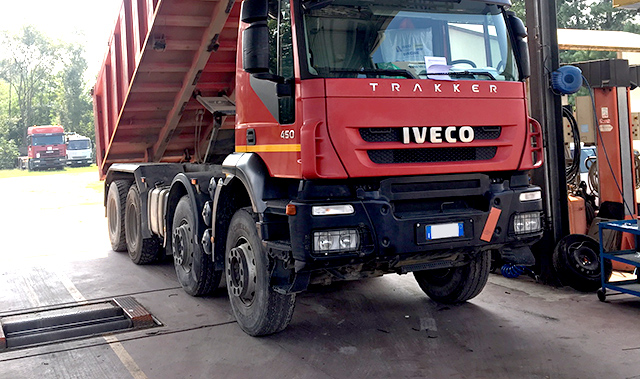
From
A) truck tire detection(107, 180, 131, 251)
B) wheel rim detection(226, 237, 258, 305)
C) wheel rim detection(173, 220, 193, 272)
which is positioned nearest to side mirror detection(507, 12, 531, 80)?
wheel rim detection(226, 237, 258, 305)

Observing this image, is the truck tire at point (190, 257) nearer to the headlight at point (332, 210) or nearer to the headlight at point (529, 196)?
the headlight at point (332, 210)

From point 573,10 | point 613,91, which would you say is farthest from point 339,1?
point 573,10

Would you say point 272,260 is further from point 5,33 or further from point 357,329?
point 5,33

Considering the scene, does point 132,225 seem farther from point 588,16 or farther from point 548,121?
point 588,16

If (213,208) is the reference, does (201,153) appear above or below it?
above

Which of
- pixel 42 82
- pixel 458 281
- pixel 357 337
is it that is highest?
pixel 42 82

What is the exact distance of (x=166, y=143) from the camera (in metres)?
9.33

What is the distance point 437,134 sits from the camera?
4.89 meters

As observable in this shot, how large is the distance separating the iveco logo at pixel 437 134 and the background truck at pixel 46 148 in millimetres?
41742

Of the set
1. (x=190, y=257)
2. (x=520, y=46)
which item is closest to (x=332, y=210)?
(x=520, y=46)

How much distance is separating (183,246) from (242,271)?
1719 millimetres

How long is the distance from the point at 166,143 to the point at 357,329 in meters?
4.78

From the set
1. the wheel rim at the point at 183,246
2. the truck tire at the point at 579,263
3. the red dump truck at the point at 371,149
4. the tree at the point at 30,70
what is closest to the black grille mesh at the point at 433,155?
the red dump truck at the point at 371,149

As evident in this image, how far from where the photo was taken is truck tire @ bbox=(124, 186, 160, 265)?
8719 millimetres
